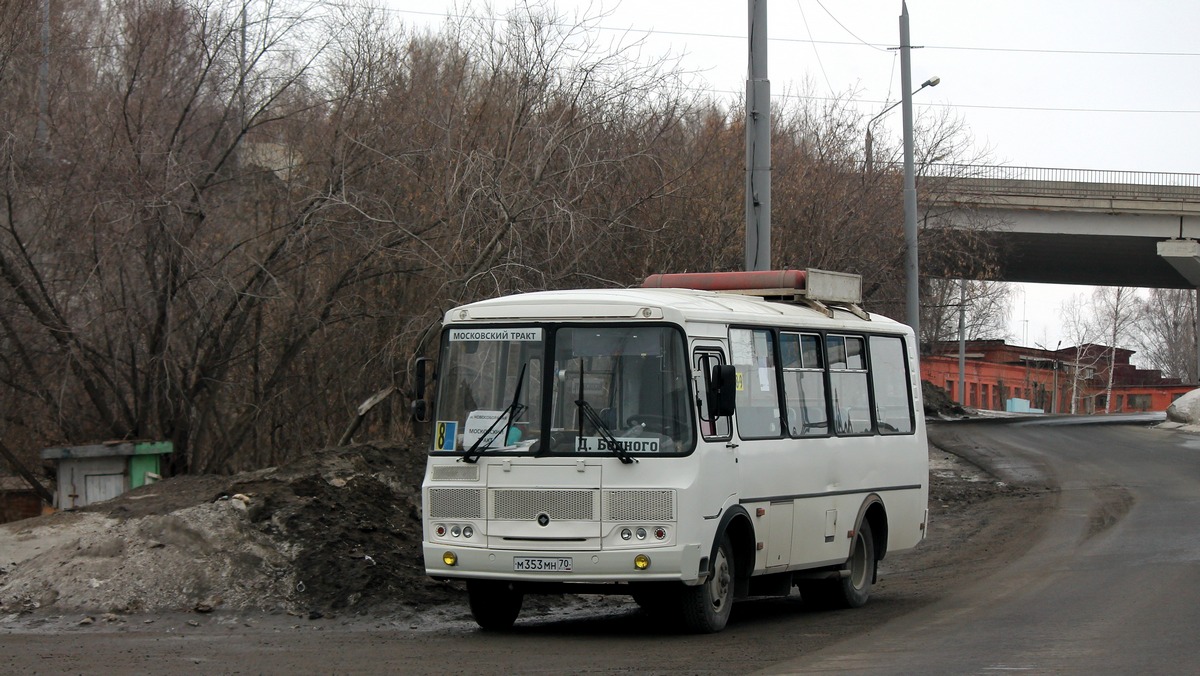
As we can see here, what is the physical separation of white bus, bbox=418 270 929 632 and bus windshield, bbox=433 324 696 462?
11mm

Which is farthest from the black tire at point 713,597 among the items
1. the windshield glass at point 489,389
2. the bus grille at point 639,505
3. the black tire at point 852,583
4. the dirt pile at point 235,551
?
the dirt pile at point 235,551

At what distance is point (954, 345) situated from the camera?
79.4 metres

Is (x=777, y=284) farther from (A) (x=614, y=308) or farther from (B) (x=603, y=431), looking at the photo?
(B) (x=603, y=431)

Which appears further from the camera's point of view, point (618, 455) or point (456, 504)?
point (456, 504)

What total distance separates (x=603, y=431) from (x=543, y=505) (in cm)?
71

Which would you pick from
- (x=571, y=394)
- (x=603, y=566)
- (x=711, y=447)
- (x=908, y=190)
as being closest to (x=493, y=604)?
(x=603, y=566)

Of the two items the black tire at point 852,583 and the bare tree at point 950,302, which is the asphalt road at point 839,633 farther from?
the bare tree at point 950,302

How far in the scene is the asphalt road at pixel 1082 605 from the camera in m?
8.70

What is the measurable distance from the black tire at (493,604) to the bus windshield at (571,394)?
1.17 meters

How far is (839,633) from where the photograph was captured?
10766mm

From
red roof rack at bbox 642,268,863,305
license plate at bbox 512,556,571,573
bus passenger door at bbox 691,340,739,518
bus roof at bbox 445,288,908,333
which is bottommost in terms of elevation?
license plate at bbox 512,556,571,573

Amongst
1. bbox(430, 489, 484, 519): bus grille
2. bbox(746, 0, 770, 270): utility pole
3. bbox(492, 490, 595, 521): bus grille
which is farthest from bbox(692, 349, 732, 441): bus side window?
bbox(746, 0, 770, 270): utility pole

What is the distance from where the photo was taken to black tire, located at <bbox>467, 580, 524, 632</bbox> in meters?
10.8

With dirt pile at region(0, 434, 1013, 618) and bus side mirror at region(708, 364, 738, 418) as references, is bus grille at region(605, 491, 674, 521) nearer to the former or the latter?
bus side mirror at region(708, 364, 738, 418)
